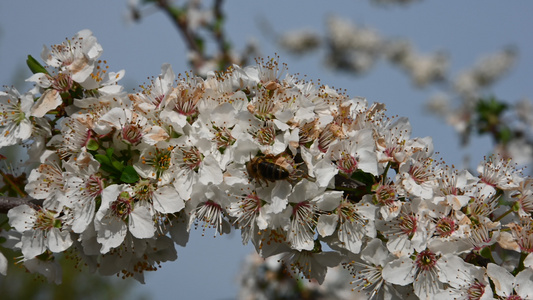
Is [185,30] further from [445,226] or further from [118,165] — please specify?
[445,226]

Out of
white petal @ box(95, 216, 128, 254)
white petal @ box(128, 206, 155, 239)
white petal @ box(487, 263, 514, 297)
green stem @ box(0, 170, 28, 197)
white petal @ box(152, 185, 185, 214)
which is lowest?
green stem @ box(0, 170, 28, 197)

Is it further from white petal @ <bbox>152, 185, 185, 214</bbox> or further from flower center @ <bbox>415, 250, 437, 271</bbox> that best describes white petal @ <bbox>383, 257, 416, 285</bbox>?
white petal @ <bbox>152, 185, 185, 214</bbox>

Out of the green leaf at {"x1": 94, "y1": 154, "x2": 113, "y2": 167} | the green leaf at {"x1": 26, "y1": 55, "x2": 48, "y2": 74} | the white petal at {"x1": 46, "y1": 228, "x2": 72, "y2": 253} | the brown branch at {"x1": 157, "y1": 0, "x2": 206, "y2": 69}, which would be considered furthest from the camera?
the brown branch at {"x1": 157, "y1": 0, "x2": 206, "y2": 69}

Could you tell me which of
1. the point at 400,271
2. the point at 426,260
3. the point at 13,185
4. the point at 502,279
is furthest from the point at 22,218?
the point at 502,279

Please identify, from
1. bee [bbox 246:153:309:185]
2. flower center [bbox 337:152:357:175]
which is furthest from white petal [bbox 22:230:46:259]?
flower center [bbox 337:152:357:175]

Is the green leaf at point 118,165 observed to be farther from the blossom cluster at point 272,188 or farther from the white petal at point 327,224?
the white petal at point 327,224

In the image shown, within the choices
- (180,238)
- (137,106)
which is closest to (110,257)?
(180,238)

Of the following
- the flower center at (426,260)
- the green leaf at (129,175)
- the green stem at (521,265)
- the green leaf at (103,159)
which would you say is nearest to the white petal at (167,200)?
the green leaf at (129,175)
